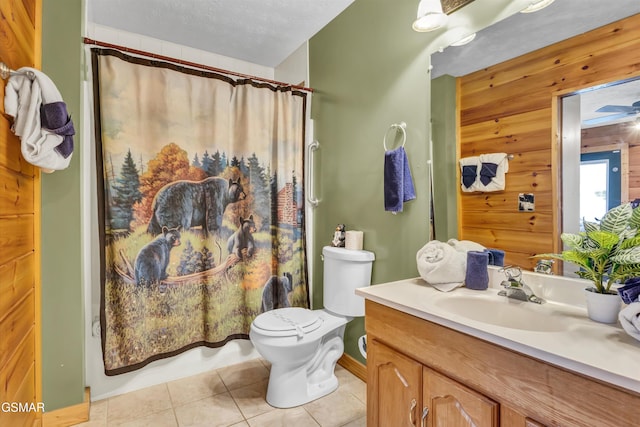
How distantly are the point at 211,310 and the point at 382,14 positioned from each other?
2178 millimetres

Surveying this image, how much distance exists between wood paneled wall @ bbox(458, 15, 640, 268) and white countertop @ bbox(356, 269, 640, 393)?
16 centimetres

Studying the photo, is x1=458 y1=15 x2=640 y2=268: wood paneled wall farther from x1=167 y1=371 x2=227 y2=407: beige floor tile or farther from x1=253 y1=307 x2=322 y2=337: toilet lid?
x1=167 y1=371 x2=227 y2=407: beige floor tile

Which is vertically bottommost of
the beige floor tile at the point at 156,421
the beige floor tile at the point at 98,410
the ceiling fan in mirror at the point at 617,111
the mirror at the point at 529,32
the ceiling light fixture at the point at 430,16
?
the beige floor tile at the point at 156,421

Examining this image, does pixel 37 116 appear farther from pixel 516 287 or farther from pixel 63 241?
pixel 516 287

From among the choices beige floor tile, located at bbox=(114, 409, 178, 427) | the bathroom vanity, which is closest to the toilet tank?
the bathroom vanity

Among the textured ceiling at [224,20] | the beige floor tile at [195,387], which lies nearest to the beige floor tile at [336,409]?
the beige floor tile at [195,387]

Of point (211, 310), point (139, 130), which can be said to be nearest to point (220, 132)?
point (139, 130)

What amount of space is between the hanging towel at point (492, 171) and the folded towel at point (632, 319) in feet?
2.03

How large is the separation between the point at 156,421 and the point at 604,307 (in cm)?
205

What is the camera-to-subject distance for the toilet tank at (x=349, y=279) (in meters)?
1.88

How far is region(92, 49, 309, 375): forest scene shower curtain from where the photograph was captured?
1779 millimetres

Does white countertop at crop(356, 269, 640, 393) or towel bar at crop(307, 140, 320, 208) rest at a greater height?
towel bar at crop(307, 140, 320, 208)

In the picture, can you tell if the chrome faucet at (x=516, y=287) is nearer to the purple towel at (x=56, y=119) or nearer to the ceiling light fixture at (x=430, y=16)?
the ceiling light fixture at (x=430, y=16)

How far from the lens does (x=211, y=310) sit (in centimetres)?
208
